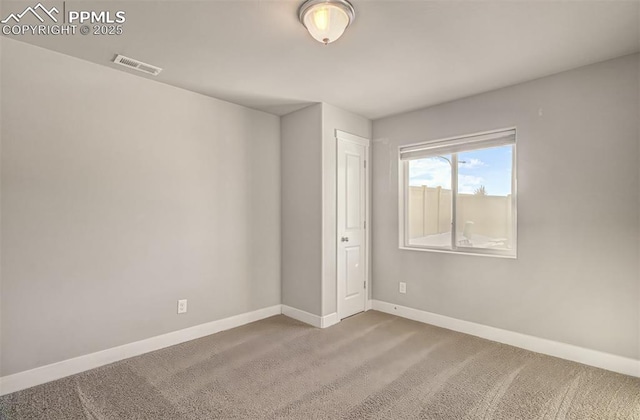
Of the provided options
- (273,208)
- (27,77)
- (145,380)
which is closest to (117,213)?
(27,77)

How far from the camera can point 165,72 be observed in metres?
2.67

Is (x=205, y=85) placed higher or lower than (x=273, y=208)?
higher

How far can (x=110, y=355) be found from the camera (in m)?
2.56

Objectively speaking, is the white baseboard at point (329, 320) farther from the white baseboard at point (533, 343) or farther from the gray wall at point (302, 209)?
the white baseboard at point (533, 343)

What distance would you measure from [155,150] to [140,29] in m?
1.08

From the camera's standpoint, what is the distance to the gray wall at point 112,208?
7.23 ft

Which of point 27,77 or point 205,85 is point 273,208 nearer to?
point 205,85

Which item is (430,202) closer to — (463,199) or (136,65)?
(463,199)

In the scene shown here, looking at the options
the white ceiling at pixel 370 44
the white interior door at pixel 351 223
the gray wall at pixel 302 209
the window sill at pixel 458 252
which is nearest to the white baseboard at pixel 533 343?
the white interior door at pixel 351 223

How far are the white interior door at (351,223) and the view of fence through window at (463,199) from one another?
574 millimetres

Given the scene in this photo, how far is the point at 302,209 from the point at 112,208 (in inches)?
72.8

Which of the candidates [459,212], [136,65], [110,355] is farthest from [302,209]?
[110,355]

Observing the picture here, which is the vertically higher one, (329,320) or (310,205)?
(310,205)

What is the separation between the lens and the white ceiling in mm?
1876
